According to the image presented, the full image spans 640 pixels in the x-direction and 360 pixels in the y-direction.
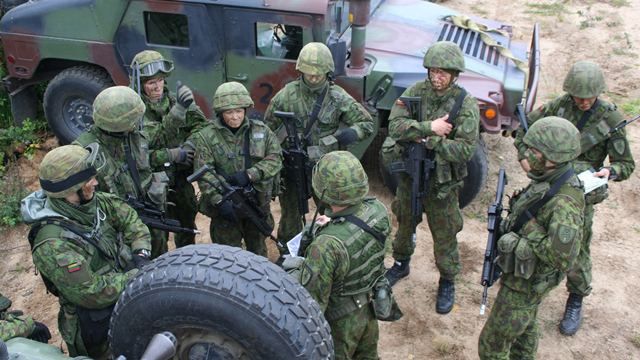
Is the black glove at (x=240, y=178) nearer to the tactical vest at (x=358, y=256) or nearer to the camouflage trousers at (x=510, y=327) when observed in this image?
the tactical vest at (x=358, y=256)

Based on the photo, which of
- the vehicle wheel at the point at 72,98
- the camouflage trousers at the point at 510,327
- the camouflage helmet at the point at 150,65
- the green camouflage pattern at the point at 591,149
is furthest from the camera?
the vehicle wheel at the point at 72,98

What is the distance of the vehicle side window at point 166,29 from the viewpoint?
17.8 ft

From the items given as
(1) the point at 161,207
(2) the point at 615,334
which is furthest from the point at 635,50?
(1) the point at 161,207

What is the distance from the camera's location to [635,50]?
30.7ft

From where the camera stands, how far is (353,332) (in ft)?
10.4

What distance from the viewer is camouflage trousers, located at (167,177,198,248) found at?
4656 mm

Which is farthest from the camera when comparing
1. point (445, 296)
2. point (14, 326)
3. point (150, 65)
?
point (445, 296)

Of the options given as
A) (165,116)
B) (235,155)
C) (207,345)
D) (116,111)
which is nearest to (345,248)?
(207,345)

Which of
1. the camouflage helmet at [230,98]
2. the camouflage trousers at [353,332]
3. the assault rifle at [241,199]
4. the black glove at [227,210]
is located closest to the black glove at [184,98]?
the camouflage helmet at [230,98]

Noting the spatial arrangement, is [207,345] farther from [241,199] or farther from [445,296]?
→ [445,296]

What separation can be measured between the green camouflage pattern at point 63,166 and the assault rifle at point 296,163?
1.64 metres

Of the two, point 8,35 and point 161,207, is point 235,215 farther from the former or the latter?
point 8,35

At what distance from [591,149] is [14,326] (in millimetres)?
3623

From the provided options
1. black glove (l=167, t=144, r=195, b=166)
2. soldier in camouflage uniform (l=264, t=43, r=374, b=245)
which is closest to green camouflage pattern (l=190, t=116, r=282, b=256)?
black glove (l=167, t=144, r=195, b=166)
